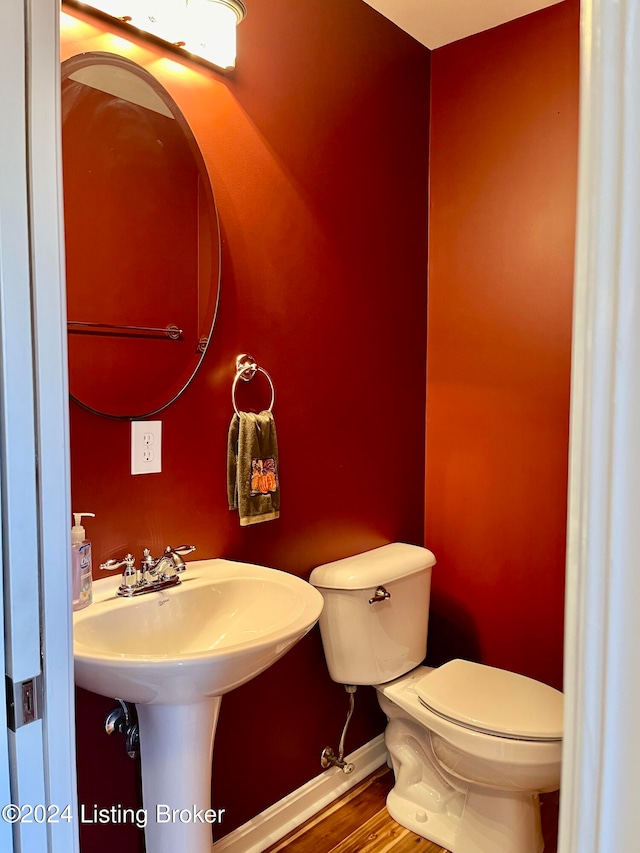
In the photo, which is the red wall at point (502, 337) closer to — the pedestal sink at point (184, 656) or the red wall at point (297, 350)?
the red wall at point (297, 350)

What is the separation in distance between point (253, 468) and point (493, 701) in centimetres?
96

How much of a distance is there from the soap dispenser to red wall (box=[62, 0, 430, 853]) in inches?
4.4

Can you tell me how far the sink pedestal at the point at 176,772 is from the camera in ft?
4.41

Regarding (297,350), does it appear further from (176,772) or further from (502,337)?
(176,772)

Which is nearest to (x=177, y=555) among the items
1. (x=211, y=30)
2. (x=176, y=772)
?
(x=176, y=772)

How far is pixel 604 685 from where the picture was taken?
1.47 feet

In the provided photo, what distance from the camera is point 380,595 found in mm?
1985

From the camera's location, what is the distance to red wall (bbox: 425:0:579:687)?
6.98 feet

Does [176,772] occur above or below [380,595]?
below

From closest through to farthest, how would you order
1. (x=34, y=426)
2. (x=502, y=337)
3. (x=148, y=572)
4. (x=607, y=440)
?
(x=607, y=440)
(x=34, y=426)
(x=148, y=572)
(x=502, y=337)

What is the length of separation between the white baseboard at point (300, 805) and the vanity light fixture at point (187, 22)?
81.6 inches

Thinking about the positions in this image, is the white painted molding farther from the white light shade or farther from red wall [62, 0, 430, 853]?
the white light shade

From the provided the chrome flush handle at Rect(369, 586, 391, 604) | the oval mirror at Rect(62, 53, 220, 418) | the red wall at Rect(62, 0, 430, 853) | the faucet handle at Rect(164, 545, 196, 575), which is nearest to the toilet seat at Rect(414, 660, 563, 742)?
the chrome flush handle at Rect(369, 586, 391, 604)

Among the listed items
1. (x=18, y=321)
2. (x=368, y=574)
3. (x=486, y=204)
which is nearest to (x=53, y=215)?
(x=18, y=321)
